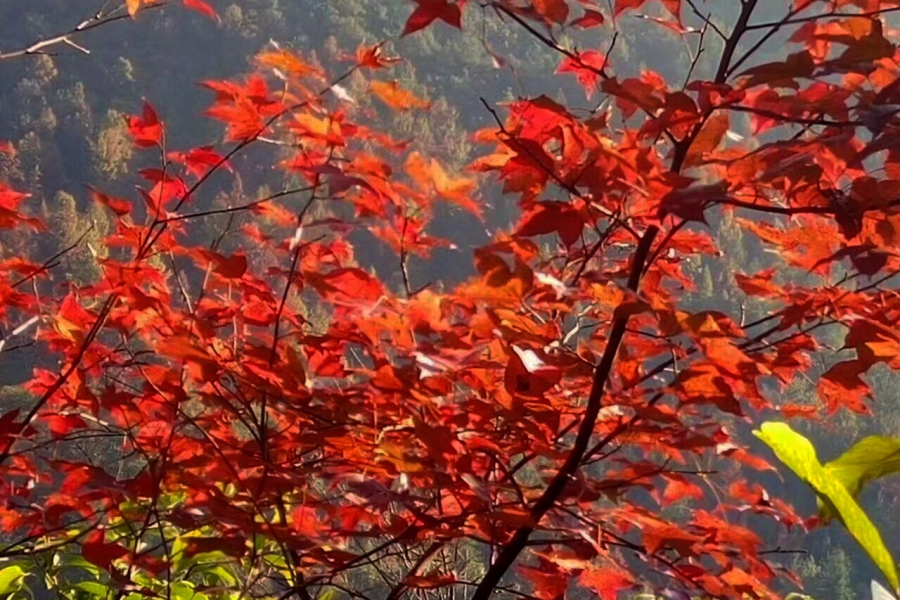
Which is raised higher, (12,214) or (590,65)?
(590,65)

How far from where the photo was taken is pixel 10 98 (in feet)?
65.9

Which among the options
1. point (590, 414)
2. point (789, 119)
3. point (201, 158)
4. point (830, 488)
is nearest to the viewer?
point (830, 488)

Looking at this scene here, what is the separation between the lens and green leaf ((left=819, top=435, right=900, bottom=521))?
558 mm

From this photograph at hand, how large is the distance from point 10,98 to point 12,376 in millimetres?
9782

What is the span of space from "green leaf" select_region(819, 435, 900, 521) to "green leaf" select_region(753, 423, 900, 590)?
19 mm

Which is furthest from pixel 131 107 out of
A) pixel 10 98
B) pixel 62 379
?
pixel 62 379

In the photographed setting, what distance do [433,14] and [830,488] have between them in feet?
1.43

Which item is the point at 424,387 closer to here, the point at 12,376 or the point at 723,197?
the point at 723,197

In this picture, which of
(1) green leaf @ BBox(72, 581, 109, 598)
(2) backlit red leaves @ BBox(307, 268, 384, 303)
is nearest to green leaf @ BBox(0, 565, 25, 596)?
(1) green leaf @ BBox(72, 581, 109, 598)

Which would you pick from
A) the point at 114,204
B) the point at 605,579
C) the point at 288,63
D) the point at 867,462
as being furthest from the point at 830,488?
the point at 114,204

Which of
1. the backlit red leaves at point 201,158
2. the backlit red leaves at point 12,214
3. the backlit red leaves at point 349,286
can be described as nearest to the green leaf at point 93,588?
the backlit red leaves at point 12,214

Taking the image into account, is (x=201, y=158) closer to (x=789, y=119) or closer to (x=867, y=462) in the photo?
(x=789, y=119)

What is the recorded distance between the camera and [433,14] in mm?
749

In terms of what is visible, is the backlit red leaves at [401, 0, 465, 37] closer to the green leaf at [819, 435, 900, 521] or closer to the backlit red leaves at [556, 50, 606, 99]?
the backlit red leaves at [556, 50, 606, 99]
